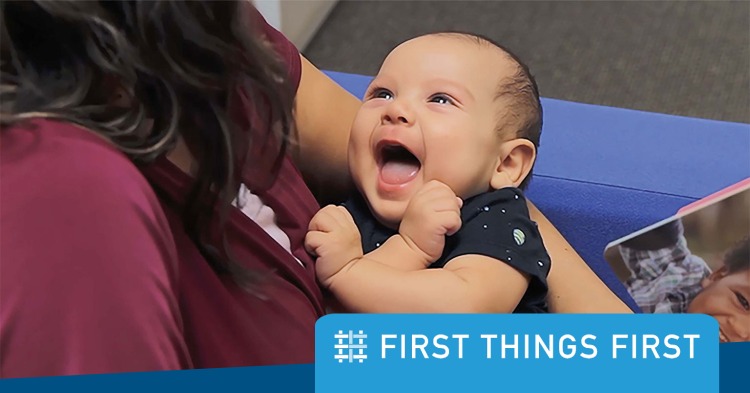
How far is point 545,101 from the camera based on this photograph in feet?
3.82

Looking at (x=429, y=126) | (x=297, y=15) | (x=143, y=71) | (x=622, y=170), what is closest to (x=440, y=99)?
(x=429, y=126)

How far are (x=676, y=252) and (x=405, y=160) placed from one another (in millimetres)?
254

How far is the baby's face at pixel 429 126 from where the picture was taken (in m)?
0.85

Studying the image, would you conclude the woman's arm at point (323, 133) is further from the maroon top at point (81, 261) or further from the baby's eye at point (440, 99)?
the maroon top at point (81, 261)

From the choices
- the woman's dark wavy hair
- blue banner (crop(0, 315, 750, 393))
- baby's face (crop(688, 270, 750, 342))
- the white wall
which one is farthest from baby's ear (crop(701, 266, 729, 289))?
the white wall

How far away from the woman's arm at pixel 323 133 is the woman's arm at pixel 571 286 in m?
0.20

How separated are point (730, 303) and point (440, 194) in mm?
271

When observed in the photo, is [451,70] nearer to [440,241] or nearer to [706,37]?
[440,241]

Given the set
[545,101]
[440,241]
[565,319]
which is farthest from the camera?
[545,101]

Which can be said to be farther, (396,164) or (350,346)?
(396,164)

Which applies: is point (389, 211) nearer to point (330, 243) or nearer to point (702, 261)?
point (330, 243)

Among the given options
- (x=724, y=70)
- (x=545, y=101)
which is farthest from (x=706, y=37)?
(x=545, y=101)

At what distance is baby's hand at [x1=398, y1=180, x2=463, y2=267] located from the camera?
0.80 metres

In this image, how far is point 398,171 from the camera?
87 cm
